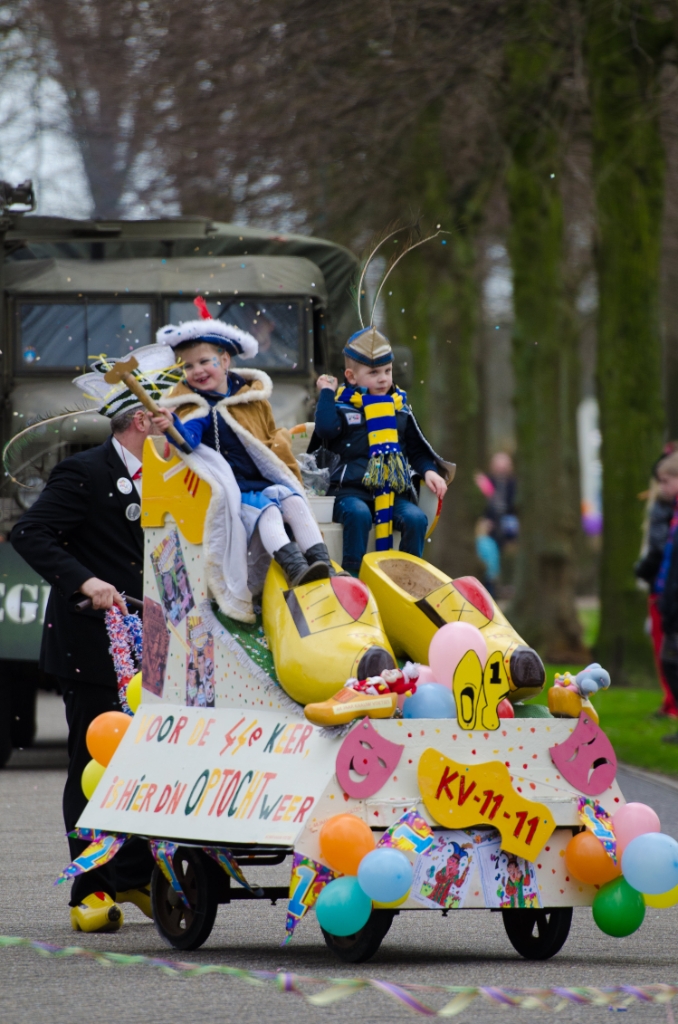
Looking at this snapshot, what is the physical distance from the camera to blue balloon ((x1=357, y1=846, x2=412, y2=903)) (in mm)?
5816

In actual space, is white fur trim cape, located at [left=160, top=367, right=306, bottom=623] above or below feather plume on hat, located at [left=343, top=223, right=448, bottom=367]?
below

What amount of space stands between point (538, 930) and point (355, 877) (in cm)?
99

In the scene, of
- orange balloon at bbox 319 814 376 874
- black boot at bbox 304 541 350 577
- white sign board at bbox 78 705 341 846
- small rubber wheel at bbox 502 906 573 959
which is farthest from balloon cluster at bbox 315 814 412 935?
black boot at bbox 304 541 350 577

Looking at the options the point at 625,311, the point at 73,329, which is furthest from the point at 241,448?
the point at 625,311

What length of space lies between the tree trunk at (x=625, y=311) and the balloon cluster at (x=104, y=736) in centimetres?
1068

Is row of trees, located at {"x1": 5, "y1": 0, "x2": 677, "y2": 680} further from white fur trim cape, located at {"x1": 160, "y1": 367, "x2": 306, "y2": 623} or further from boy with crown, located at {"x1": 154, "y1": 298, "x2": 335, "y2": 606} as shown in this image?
white fur trim cape, located at {"x1": 160, "y1": 367, "x2": 306, "y2": 623}

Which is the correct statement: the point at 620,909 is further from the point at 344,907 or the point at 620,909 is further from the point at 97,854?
the point at 97,854

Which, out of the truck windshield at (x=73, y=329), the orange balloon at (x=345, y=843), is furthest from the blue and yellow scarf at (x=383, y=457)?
the truck windshield at (x=73, y=329)

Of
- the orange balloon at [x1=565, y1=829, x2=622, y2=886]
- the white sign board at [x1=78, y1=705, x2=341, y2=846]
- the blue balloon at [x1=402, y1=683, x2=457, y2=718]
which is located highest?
the blue balloon at [x1=402, y1=683, x2=457, y2=718]

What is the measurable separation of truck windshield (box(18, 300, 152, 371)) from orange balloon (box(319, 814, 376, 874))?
7.68m

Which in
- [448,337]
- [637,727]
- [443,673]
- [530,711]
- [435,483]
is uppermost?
[448,337]

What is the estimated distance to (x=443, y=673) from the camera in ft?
21.2

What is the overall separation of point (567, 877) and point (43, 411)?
7297mm

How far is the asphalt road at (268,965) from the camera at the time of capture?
5.44m
